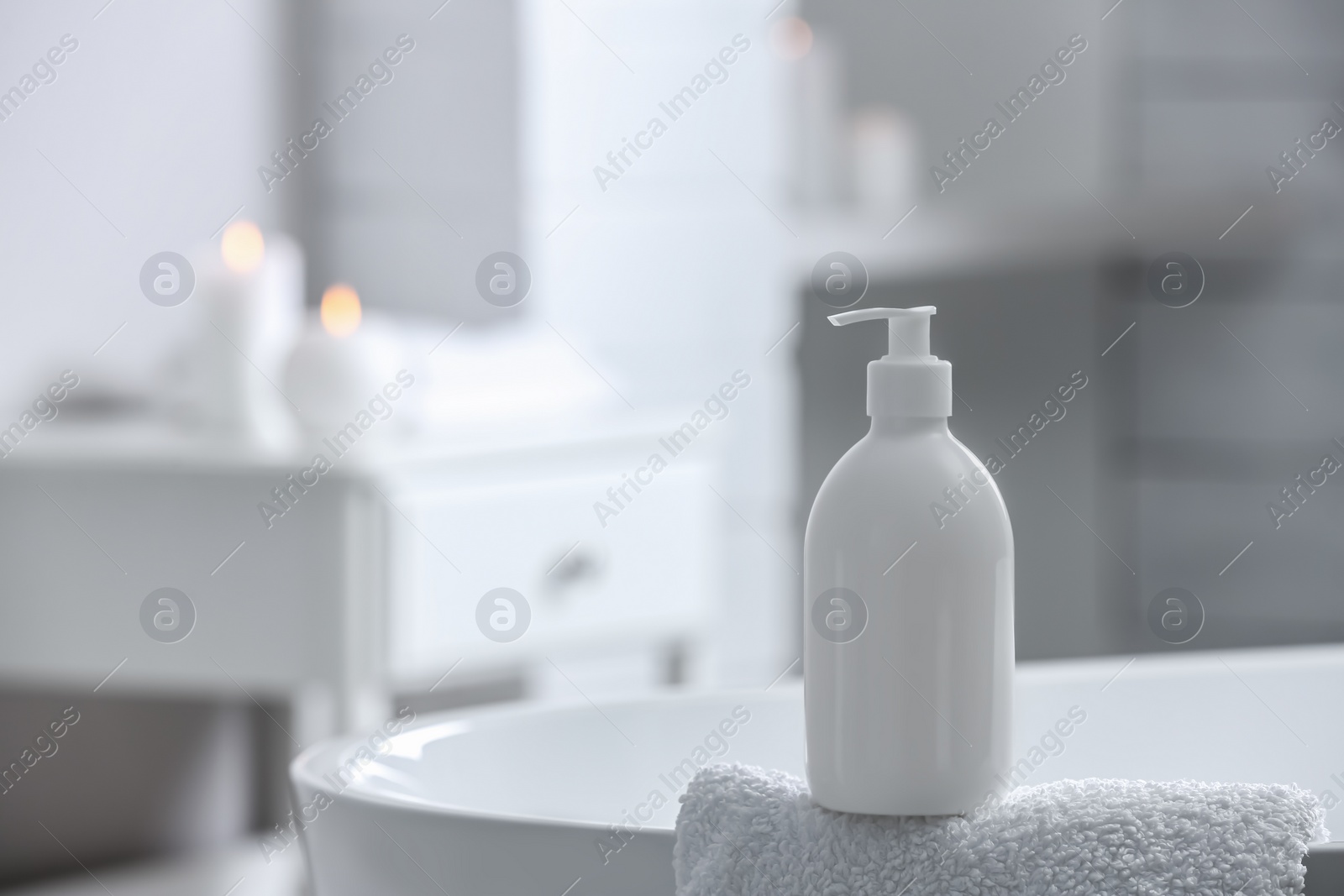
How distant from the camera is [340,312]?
1.26m

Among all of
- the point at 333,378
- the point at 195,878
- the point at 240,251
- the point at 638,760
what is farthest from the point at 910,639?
the point at 195,878

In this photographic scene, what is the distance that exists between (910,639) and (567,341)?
128 cm

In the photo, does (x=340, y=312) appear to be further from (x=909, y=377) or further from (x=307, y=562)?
(x=909, y=377)

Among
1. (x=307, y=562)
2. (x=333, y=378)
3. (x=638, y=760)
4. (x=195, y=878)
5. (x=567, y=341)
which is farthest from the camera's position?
(x=567, y=341)

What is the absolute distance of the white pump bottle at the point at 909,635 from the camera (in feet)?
1.23

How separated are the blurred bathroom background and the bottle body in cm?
76

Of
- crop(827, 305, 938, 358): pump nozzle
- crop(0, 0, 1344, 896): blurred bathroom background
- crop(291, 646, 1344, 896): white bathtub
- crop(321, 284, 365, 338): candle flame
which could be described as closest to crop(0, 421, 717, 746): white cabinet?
crop(0, 0, 1344, 896): blurred bathroom background

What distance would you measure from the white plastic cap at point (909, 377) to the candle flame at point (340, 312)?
91 centimetres

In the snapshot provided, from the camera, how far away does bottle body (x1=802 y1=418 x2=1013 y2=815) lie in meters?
0.37

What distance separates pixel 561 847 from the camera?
40 cm

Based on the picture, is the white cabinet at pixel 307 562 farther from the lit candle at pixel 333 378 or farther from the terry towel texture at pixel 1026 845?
the terry towel texture at pixel 1026 845

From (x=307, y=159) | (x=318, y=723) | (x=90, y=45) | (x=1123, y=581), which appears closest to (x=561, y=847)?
(x=318, y=723)

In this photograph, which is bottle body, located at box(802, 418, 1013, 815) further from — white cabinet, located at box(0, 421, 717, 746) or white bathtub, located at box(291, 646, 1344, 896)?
white cabinet, located at box(0, 421, 717, 746)

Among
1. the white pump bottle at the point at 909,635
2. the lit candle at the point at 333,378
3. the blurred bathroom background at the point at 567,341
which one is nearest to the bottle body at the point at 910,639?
the white pump bottle at the point at 909,635
